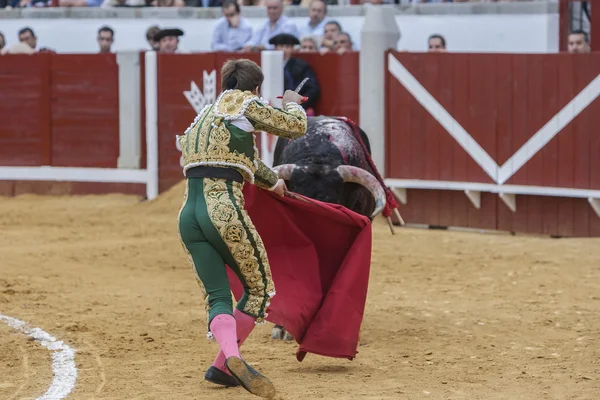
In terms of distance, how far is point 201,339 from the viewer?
611cm

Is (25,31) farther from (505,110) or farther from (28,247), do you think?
(505,110)

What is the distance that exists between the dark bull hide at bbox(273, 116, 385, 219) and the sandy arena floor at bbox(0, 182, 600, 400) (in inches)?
26.1

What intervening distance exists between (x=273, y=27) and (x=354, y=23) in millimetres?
1390

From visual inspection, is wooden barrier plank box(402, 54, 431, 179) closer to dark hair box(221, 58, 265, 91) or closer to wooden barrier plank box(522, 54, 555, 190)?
wooden barrier plank box(522, 54, 555, 190)

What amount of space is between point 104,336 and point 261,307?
138 centimetres

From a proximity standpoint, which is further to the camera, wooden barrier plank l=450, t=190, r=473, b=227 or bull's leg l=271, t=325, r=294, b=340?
wooden barrier plank l=450, t=190, r=473, b=227

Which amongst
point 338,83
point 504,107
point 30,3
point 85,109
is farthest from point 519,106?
point 30,3

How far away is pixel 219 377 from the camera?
499 cm

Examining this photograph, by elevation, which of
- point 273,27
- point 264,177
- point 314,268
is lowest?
point 314,268

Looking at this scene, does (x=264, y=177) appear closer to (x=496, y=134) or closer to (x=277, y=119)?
(x=277, y=119)

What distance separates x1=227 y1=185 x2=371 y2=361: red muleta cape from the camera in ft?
17.8

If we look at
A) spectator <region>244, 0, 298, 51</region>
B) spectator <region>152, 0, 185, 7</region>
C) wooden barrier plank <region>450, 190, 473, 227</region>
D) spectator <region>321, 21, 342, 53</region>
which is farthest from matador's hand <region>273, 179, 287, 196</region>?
spectator <region>152, 0, 185, 7</region>

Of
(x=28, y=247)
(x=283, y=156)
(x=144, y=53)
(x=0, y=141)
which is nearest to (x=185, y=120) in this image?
(x=144, y=53)

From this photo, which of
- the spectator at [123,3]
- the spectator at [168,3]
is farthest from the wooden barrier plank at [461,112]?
the spectator at [123,3]
